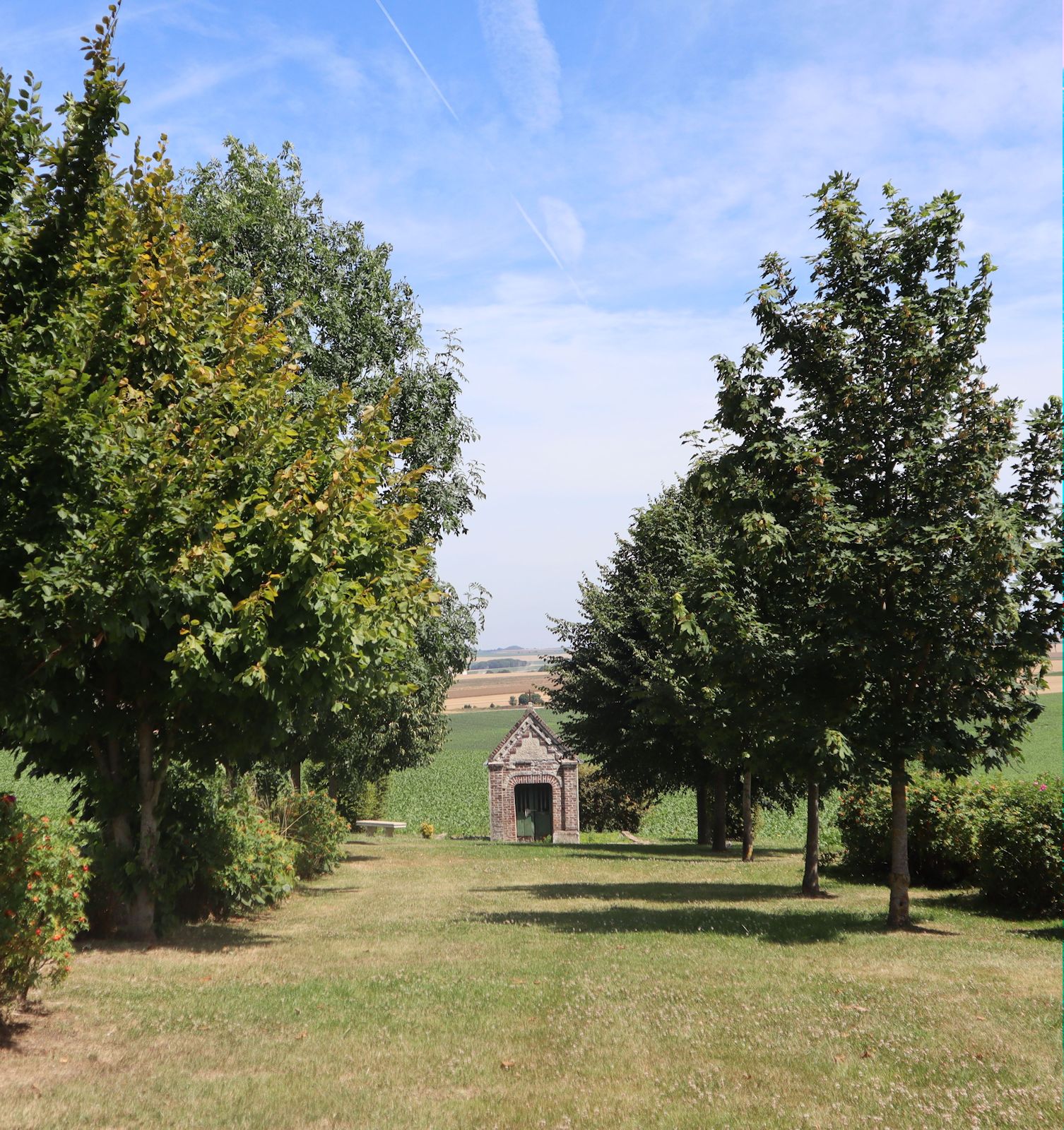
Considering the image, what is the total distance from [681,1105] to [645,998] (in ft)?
10.4

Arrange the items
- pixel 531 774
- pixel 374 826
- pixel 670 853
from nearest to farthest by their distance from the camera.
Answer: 1. pixel 670 853
2. pixel 374 826
3. pixel 531 774

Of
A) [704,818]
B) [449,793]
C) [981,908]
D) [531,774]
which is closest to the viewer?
[981,908]

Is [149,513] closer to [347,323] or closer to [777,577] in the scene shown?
[777,577]

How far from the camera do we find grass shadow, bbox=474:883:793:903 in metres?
19.2

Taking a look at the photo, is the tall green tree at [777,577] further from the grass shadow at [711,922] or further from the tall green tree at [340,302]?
the tall green tree at [340,302]

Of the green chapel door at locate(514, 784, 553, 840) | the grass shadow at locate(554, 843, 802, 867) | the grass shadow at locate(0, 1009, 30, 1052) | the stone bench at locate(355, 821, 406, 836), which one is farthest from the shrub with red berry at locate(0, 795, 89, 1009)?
the green chapel door at locate(514, 784, 553, 840)

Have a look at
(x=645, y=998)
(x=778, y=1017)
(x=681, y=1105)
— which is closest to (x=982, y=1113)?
(x=681, y=1105)

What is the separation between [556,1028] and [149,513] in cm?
603

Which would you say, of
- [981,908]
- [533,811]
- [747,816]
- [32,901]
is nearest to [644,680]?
[747,816]

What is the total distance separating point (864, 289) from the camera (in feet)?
50.2

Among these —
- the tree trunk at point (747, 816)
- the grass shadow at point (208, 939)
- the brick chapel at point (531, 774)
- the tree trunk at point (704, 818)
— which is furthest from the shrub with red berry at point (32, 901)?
the brick chapel at point (531, 774)

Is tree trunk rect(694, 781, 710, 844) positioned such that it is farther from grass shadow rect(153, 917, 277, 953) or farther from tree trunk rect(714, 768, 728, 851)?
grass shadow rect(153, 917, 277, 953)

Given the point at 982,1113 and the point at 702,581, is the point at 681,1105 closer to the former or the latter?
the point at 982,1113

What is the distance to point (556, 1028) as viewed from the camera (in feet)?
29.5
